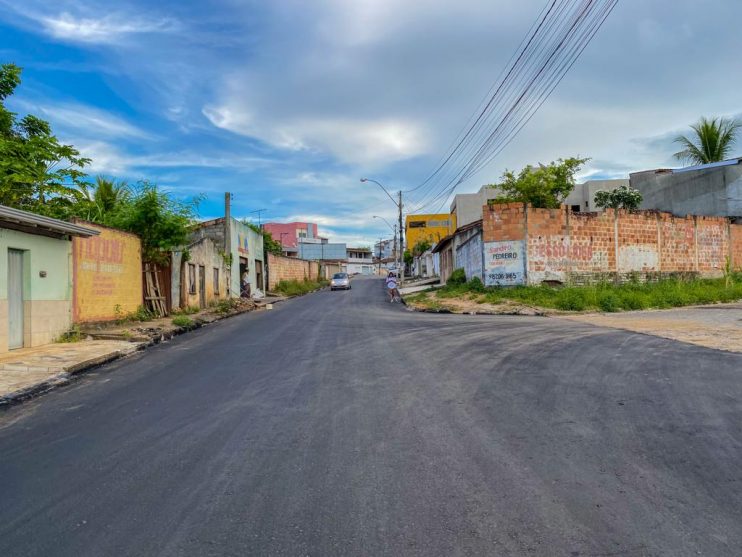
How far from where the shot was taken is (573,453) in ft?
13.5

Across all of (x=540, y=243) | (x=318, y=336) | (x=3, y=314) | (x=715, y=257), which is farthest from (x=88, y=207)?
(x=715, y=257)

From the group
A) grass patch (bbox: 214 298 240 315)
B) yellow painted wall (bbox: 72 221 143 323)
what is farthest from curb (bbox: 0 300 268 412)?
grass patch (bbox: 214 298 240 315)

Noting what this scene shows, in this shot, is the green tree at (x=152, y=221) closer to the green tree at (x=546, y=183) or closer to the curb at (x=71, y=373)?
the curb at (x=71, y=373)

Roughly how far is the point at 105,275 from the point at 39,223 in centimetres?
379

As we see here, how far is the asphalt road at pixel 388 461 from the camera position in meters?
2.93

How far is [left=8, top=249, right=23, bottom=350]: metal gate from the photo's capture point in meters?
10.6

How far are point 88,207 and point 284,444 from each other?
21154 mm

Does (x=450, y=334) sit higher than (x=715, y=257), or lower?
lower

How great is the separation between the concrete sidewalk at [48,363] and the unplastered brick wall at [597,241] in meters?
16.1

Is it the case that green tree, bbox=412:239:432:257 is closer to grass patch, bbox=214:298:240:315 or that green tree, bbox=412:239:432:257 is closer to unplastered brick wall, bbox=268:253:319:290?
unplastered brick wall, bbox=268:253:319:290

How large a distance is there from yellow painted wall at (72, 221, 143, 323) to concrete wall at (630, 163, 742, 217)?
32.4 metres

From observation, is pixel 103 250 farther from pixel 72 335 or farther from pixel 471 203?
pixel 471 203

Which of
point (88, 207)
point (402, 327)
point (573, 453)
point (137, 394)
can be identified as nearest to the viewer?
point (573, 453)

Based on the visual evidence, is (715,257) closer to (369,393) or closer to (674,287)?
(674,287)
